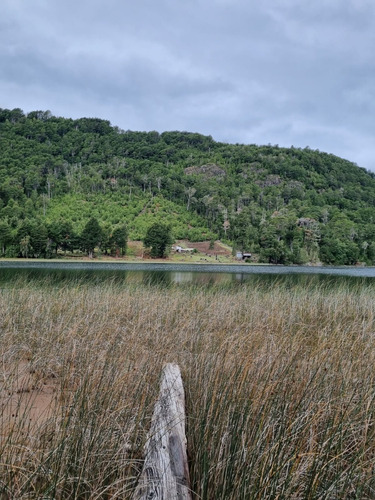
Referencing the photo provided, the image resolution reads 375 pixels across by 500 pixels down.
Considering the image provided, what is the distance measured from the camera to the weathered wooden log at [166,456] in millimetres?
1823

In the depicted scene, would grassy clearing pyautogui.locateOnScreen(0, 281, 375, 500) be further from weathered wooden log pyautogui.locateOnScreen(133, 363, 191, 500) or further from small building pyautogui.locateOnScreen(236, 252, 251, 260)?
small building pyautogui.locateOnScreen(236, 252, 251, 260)

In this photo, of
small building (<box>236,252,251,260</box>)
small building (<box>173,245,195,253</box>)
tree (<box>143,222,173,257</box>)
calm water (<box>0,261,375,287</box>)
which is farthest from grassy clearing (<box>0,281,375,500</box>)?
small building (<box>173,245,195,253</box>)

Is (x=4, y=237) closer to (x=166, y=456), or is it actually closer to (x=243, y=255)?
(x=243, y=255)

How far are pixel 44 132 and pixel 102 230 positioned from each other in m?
92.1

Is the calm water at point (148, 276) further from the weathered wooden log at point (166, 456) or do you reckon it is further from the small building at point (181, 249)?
the small building at point (181, 249)

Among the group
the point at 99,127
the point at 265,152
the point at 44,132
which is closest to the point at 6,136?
the point at 44,132

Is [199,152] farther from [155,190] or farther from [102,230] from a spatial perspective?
[102,230]

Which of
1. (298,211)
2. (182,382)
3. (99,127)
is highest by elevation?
(99,127)

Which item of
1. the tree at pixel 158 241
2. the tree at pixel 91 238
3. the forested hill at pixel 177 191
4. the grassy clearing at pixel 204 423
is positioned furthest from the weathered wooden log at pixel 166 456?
the tree at pixel 158 241

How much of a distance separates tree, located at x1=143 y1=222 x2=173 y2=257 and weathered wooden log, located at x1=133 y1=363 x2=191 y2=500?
65.9 meters

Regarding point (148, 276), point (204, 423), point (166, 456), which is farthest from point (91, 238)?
point (166, 456)

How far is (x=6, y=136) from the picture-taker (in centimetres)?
13138

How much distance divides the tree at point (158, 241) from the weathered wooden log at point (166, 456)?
65903 mm

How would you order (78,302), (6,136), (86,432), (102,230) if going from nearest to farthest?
(86,432) → (78,302) → (102,230) → (6,136)
